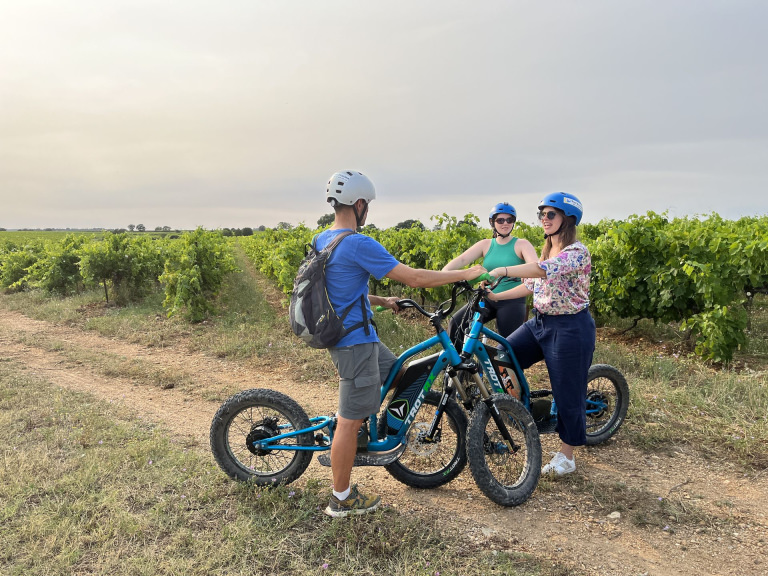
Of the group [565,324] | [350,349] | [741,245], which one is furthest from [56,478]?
[741,245]

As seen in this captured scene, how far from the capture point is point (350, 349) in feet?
9.91

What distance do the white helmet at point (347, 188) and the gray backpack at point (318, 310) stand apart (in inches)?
8.3

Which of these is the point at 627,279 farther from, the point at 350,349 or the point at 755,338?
the point at 350,349

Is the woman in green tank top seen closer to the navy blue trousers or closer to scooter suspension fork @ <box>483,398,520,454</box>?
the navy blue trousers

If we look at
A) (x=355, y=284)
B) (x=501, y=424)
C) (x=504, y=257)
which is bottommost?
(x=501, y=424)

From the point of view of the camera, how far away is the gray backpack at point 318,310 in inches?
116

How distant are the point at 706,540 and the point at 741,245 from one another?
571 cm

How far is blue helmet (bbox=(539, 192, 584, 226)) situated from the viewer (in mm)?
3436

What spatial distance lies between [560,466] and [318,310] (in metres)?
2.32

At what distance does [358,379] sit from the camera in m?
3.05

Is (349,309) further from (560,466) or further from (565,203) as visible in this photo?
(560,466)

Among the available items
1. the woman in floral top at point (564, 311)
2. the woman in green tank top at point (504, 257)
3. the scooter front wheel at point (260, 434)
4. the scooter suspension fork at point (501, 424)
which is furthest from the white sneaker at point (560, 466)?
the scooter front wheel at point (260, 434)

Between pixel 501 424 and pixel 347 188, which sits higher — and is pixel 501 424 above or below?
below

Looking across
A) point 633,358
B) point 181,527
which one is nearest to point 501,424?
point 181,527
